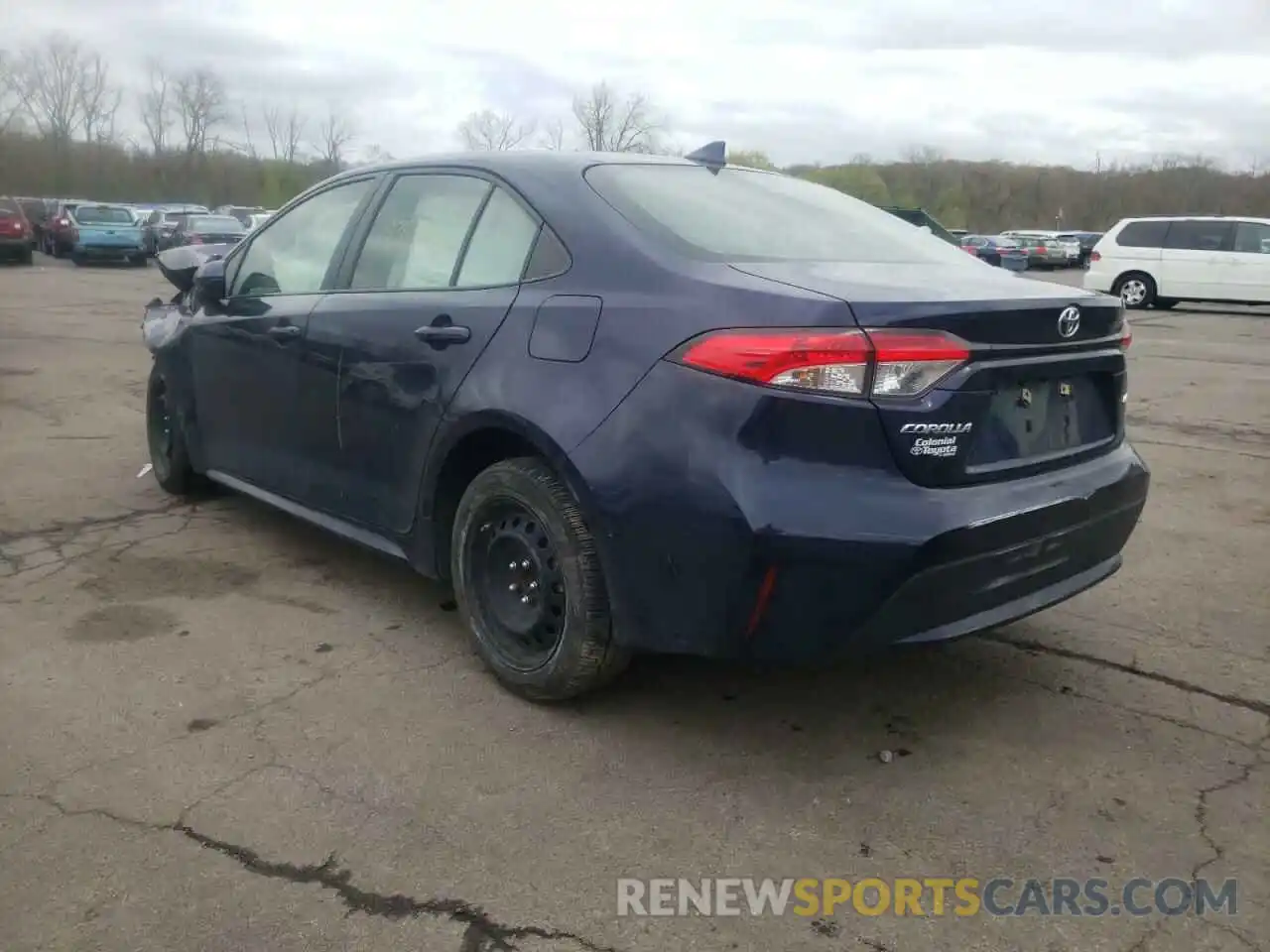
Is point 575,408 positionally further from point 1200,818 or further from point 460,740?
point 1200,818

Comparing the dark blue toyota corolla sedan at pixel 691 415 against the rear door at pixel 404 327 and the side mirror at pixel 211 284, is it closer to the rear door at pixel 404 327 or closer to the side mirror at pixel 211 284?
the rear door at pixel 404 327

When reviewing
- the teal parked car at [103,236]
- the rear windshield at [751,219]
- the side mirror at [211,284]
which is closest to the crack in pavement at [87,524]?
the side mirror at [211,284]

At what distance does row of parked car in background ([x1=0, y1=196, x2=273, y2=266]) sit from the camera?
25953 millimetres

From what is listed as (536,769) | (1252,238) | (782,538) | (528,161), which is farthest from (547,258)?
(1252,238)

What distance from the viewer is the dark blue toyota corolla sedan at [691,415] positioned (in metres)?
2.65

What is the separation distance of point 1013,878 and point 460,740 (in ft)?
4.89

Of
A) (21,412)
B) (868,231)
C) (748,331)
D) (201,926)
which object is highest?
(868,231)

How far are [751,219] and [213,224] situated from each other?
83.6ft

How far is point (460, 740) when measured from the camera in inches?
123

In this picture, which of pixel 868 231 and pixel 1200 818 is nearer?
pixel 1200 818

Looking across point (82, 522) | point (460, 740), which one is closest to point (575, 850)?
point (460, 740)

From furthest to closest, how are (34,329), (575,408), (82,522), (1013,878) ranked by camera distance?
1. (34,329)
2. (82,522)
3. (575,408)
4. (1013,878)

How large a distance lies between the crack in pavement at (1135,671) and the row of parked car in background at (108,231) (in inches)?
923

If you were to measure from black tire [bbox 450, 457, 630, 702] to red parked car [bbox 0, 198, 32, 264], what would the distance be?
27068 mm
